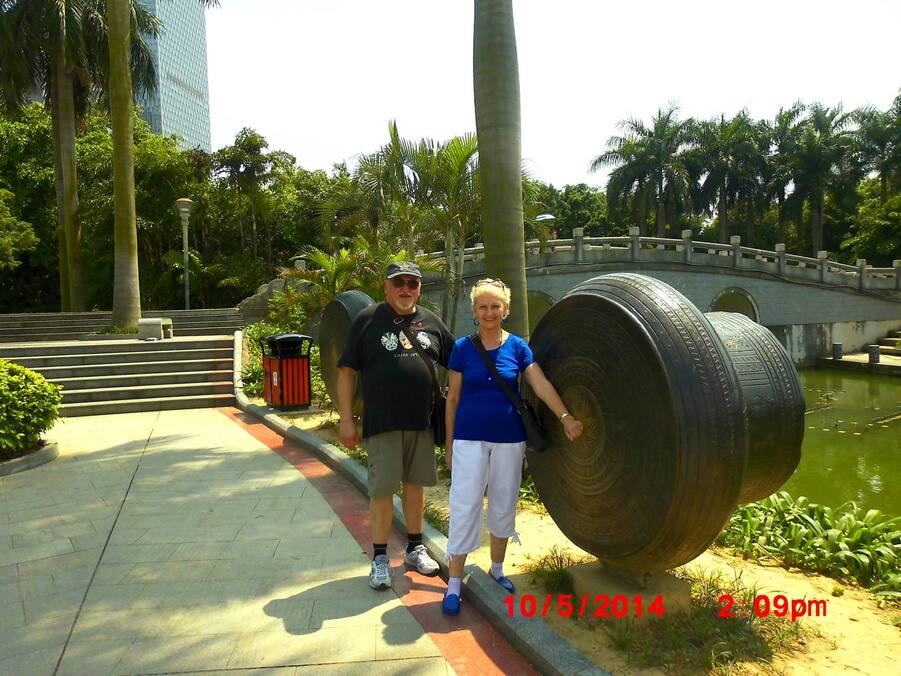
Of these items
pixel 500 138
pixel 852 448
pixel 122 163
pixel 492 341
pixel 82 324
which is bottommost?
pixel 852 448

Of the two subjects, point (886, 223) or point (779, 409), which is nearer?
point (779, 409)

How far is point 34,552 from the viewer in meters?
4.25

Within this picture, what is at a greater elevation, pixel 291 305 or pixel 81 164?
pixel 81 164

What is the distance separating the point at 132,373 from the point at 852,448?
42.3 ft

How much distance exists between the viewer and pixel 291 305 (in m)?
14.0

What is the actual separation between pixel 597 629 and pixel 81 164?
98.3ft

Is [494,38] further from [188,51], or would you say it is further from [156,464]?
[188,51]

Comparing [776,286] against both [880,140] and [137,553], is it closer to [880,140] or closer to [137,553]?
[880,140]

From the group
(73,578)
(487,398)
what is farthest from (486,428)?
(73,578)

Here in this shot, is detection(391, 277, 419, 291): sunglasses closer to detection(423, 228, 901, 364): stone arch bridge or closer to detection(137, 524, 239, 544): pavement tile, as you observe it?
detection(137, 524, 239, 544): pavement tile

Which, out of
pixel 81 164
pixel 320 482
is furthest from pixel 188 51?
pixel 320 482

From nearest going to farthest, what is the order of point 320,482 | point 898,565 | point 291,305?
point 898,565 → point 320,482 → point 291,305

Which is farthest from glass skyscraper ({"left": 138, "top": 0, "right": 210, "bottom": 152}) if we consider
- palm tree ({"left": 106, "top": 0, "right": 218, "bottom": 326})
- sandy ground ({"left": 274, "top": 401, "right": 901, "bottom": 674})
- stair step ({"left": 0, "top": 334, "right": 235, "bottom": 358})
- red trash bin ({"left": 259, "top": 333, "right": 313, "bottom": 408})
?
sandy ground ({"left": 274, "top": 401, "right": 901, "bottom": 674})

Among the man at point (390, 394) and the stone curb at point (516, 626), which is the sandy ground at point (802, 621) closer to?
the stone curb at point (516, 626)
